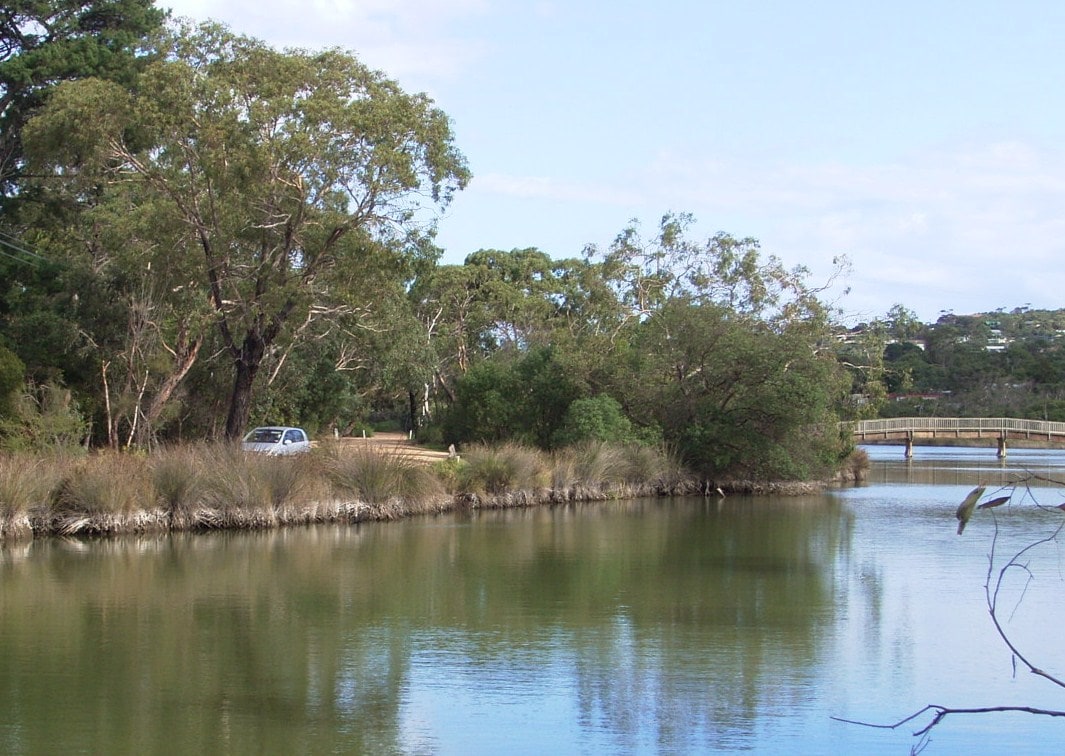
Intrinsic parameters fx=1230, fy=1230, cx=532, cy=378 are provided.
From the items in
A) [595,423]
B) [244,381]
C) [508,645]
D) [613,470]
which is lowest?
[508,645]

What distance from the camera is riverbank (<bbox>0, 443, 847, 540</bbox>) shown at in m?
21.4

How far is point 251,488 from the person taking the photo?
77.1 ft

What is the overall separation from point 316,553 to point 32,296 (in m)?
17.9

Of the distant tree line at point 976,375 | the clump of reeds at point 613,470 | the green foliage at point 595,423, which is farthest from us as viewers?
the distant tree line at point 976,375

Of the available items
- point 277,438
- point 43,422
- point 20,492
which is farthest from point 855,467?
point 20,492

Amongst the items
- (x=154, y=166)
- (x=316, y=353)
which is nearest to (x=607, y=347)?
(x=316, y=353)

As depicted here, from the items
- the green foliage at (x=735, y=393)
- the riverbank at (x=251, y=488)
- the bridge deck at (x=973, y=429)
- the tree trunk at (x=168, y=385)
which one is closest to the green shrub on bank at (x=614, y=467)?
the riverbank at (x=251, y=488)

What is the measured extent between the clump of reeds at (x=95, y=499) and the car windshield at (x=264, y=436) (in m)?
11.2

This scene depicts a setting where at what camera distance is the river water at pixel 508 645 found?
9742mm

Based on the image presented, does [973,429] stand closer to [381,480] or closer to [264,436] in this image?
[264,436]

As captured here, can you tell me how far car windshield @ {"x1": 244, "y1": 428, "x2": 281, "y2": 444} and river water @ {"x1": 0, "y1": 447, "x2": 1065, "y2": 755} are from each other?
1029 cm

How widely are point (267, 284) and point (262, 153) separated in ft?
12.6

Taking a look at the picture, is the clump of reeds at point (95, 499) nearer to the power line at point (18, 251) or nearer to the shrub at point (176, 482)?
the shrub at point (176, 482)

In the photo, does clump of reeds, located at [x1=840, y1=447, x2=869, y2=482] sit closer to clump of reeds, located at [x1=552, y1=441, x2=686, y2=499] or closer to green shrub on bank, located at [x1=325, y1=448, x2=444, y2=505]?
clump of reeds, located at [x1=552, y1=441, x2=686, y2=499]
